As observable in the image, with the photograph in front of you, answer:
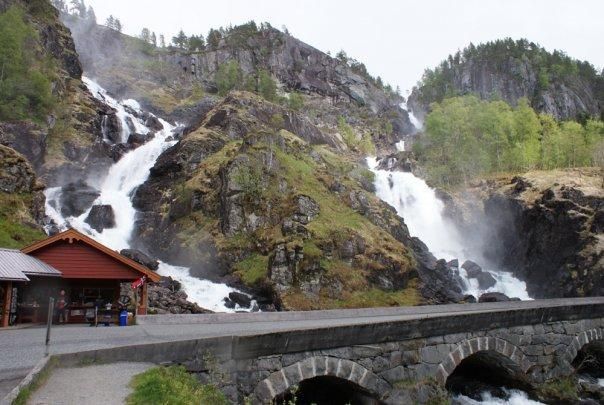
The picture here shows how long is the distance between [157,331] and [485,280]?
1347 inches

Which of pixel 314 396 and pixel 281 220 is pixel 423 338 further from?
pixel 281 220

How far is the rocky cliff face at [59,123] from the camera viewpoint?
44969mm

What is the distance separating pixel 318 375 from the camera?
11.3m

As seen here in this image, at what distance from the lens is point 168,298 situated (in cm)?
2972

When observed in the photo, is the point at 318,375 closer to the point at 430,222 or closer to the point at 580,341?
the point at 580,341

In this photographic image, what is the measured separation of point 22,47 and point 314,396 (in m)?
54.2

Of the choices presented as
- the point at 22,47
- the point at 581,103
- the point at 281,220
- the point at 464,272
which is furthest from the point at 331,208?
the point at 581,103

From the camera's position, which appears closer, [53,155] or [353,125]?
[53,155]

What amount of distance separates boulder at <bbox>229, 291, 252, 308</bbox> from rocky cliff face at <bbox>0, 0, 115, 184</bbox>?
23589 mm

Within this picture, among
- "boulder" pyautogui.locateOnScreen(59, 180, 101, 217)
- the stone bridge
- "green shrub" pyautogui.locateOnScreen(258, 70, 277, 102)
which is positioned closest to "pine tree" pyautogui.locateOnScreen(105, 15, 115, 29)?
"green shrub" pyautogui.locateOnScreen(258, 70, 277, 102)

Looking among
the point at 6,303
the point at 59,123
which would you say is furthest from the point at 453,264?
the point at 59,123

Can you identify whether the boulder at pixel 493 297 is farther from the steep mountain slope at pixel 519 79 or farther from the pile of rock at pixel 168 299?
the steep mountain slope at pixel 519 79

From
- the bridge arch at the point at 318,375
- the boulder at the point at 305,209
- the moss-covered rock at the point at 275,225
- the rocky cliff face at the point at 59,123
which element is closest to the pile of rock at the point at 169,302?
the moss-covered rock at the point at 275,225

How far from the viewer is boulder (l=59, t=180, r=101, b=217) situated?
40750mm
